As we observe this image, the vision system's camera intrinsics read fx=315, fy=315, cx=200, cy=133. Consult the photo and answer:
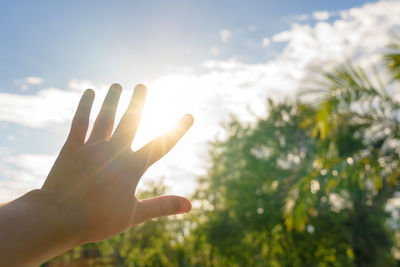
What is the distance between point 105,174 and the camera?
136 centimetres

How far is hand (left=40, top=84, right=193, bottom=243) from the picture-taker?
126 cm

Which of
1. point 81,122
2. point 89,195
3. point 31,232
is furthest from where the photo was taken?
point 81,122

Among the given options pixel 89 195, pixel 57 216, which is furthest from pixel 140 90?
pixel 57 216

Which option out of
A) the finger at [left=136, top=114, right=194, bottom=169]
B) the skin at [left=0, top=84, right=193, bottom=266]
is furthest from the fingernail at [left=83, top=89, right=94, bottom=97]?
the finger at [left=136, top=114, right=194, bottom=169]

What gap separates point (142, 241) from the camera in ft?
72.3

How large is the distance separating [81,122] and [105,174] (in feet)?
0.92

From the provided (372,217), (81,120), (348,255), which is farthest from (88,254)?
(81,120)

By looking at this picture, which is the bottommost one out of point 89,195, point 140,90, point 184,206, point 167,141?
point 184,206

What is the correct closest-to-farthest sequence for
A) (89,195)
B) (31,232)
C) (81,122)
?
(31,232)
(89,195)
(81,122)

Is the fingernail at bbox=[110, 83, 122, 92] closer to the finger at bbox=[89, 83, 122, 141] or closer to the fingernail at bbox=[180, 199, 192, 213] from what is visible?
the finger at bbox=[89, 83, 122, 141]

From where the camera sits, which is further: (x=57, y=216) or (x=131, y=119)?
(x=131, y=119)

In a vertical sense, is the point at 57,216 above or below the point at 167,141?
below

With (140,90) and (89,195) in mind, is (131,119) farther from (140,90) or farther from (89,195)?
(89,195)

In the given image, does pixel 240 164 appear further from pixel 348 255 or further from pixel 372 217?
pixel 348 255
